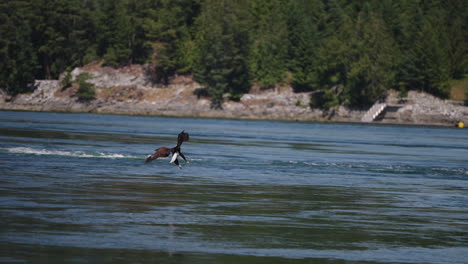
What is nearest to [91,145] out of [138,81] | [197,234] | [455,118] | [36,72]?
[197,234]

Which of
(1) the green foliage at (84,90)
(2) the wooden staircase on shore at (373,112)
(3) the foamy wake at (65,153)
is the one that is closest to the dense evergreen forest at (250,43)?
(2) the wooden staircase on shore at (373,112)

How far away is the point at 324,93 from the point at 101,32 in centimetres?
6006

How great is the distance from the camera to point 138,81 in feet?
560

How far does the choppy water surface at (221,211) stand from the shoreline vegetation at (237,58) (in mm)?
115888

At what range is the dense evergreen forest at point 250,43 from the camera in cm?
16012

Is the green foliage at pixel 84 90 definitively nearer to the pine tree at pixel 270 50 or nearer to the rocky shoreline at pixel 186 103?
the rocky shoreline at pixel 186 103

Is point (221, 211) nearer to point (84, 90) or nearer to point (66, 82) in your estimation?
point (84, 90)

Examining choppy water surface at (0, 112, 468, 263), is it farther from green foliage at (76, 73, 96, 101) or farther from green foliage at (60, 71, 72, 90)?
green foliage at (60, 71, 72, 90)

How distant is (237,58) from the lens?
172 m

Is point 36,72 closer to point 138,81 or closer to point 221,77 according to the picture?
point 138,81

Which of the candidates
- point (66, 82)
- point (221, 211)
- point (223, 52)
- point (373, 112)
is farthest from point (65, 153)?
point (223, 52)

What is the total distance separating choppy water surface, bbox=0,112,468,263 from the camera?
16.1 m

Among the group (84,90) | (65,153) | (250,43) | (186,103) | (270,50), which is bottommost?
(186,103)

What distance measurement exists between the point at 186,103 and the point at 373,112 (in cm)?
3936
